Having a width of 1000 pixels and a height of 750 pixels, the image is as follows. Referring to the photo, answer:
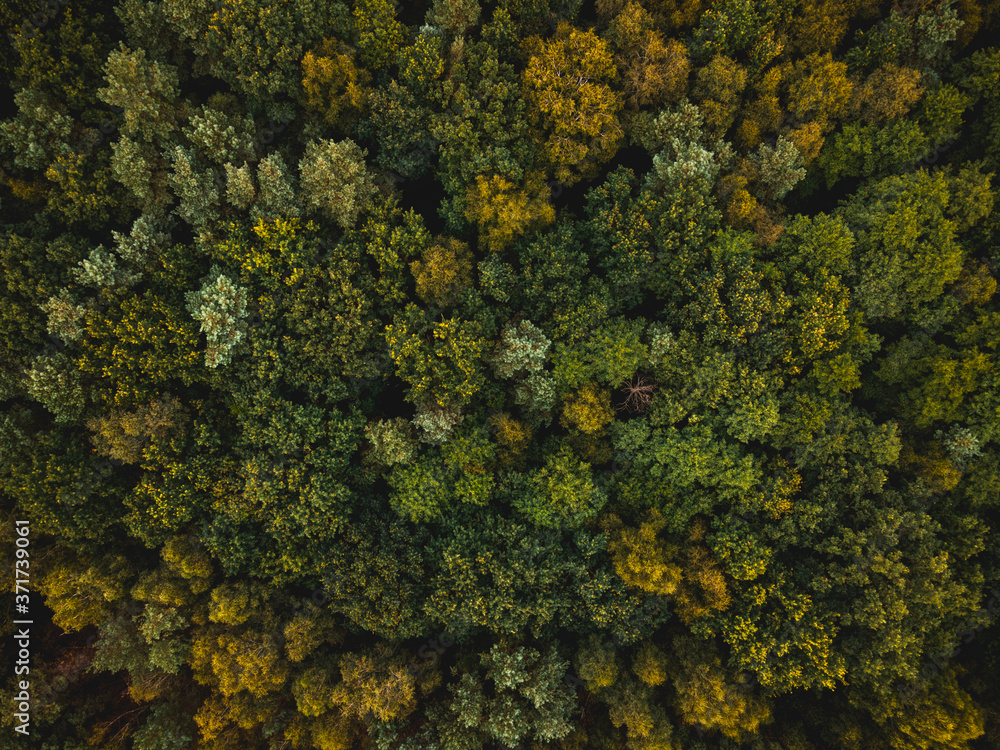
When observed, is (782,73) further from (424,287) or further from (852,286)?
(424,287)

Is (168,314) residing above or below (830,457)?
above

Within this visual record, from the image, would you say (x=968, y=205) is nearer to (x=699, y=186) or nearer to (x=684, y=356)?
(x=699, y=186)

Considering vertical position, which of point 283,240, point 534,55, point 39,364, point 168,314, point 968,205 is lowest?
point 39,364

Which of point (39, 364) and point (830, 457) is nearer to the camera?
point (39, 364)

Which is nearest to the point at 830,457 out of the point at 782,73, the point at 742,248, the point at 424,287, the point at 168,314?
the point at 742,248

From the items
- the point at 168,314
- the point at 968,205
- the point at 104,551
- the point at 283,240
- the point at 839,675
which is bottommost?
the point at 839,675

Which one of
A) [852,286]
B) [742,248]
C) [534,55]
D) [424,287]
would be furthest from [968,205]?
[424,287]
